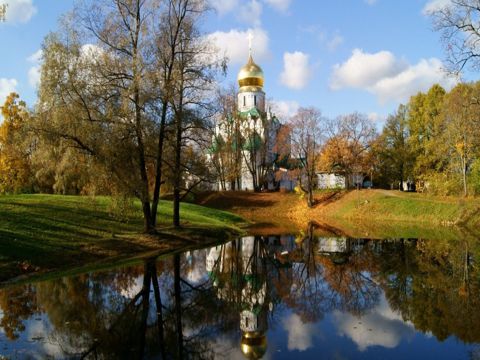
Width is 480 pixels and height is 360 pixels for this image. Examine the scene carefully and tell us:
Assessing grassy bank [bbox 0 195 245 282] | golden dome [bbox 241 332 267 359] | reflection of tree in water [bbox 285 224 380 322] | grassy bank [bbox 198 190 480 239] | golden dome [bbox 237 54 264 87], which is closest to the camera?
golden dome [bbox 241 332 267 359]

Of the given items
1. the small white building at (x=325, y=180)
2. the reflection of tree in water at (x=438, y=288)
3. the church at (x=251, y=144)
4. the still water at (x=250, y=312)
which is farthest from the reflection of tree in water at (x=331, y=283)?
the small white building at (x=325, y=180)

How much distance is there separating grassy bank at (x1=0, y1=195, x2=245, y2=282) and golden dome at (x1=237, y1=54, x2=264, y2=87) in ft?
125

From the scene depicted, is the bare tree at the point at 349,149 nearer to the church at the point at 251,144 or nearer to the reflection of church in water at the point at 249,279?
the church at the point at 251,144

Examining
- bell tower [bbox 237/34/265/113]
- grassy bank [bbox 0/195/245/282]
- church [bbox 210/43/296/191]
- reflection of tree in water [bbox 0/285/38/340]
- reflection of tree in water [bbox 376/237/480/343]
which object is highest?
bell tower [bbox 237/34/265/113]

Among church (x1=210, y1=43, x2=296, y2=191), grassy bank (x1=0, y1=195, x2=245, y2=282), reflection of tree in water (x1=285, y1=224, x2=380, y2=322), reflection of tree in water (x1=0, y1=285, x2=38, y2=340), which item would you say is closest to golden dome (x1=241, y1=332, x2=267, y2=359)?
reflection of tree in water (x1=285, y1=224, x2=380, y2=322)

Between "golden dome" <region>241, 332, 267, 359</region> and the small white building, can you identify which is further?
the small white building

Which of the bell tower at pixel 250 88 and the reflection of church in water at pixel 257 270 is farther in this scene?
the bell tower at pixel 250 88

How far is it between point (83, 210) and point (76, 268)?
7.92 meters

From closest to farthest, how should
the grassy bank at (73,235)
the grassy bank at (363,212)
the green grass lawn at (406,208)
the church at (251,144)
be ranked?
the grassy bank at (73,235), the grassy bank at (363,212), the green grass lawn at (406,208), the church at (251,144)

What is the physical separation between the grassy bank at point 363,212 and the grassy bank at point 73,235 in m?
11.5

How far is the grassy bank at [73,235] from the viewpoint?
14.1m

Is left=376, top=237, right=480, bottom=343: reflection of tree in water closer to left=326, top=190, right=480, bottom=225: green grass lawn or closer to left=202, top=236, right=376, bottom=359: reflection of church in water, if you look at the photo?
left=202, top=236, right=376, bottom=359: reflection of church in water

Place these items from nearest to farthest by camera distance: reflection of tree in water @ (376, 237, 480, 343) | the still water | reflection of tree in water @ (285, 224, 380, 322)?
the still water
reflection of tree in water @ (376, 237, 480, 343)
reflection of tree in water @ (285, 224, 380, 322)

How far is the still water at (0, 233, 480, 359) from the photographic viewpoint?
8.09m
